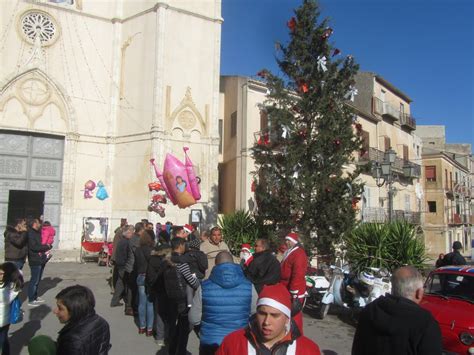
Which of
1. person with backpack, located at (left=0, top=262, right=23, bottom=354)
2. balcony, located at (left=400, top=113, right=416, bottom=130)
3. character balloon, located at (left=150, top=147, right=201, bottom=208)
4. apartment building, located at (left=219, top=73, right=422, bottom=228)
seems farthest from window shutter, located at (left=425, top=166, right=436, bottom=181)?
person with backpack, located at (left=0, top=262, right=23, bottom=354)

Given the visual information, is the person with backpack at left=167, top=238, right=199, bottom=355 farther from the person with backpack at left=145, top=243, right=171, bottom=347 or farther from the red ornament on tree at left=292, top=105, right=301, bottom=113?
the red ornament on tree at left=292, top=105, right=301, bottom=113

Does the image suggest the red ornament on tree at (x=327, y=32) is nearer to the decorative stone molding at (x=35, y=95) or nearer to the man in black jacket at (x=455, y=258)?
the man in black jacket at (x=455, y=258)

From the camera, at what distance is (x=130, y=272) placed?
8219 mm

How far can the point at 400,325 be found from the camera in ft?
9.48

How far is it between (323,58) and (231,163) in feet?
41.7

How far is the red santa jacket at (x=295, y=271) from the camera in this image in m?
5.59

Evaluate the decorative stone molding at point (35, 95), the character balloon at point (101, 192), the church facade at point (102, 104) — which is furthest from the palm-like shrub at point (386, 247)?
the decorative stone molding at point (35, 95)

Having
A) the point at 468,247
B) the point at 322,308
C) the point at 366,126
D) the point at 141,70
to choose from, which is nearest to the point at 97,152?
the point at 141,70

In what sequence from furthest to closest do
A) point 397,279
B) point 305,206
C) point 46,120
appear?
point 46,120 → point 305,206 → point 397,279

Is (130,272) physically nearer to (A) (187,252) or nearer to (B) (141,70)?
(A) (187,252)

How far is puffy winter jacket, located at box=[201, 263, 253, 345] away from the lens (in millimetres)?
3881

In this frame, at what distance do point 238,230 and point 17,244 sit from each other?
661cm

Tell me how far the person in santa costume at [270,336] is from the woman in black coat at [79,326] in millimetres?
1030

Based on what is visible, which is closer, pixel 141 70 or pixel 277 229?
pixel 277 229
